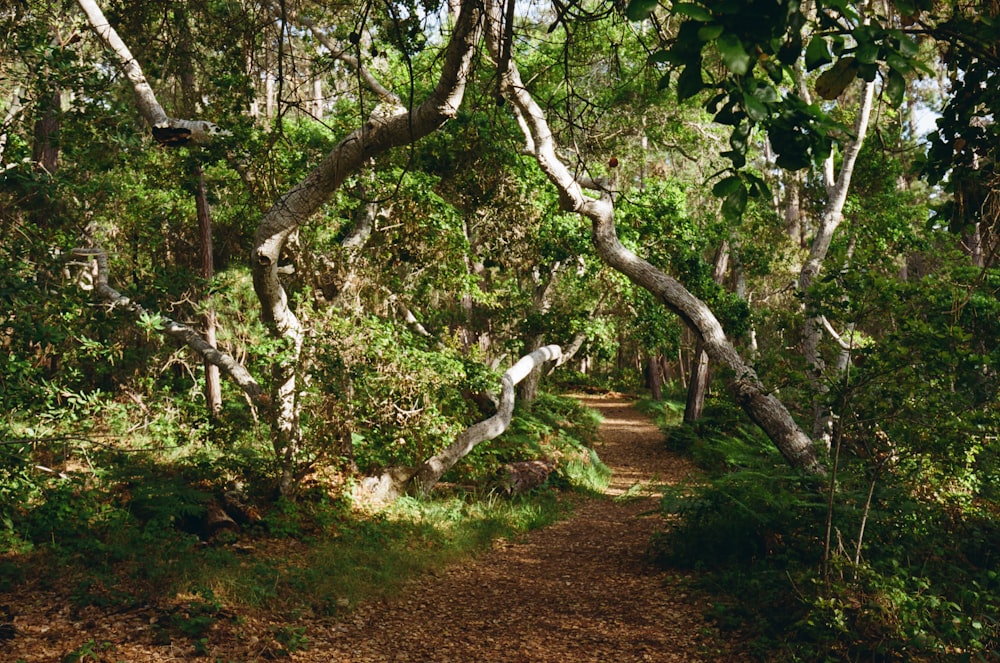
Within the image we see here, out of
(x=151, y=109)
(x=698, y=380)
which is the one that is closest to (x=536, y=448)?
(x=698, y=380)

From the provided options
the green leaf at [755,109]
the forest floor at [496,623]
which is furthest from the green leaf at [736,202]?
the forest floor at [496,623]

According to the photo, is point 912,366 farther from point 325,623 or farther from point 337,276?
point 337,276

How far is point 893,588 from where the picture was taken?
15.4ft

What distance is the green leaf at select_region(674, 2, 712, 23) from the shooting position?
5.12 feet

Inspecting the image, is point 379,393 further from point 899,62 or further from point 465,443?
point 899,62

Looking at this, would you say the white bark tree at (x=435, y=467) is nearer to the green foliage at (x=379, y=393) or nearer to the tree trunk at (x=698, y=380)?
the green foliage at (x=379, y=393)

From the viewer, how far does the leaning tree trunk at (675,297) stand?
24.9 feet

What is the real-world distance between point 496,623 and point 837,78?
17.0ft

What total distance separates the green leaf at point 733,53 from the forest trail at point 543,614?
15.2 ft

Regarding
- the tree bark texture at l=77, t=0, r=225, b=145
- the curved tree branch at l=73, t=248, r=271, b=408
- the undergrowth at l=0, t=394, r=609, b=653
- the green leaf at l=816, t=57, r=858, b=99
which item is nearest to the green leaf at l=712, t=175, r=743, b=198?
the green leaf at l=816, t=57, r=858, b=99

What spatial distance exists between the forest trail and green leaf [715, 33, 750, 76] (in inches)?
182

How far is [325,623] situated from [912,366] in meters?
5.04

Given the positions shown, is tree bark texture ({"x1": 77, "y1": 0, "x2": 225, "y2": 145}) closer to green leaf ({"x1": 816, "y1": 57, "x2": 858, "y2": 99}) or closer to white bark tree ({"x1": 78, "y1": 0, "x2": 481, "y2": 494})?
white bark tree ({"x1": 78, "y1": 0, "x2": 481, "y2": 494})

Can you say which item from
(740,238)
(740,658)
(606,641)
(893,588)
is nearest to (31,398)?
(606,641)
